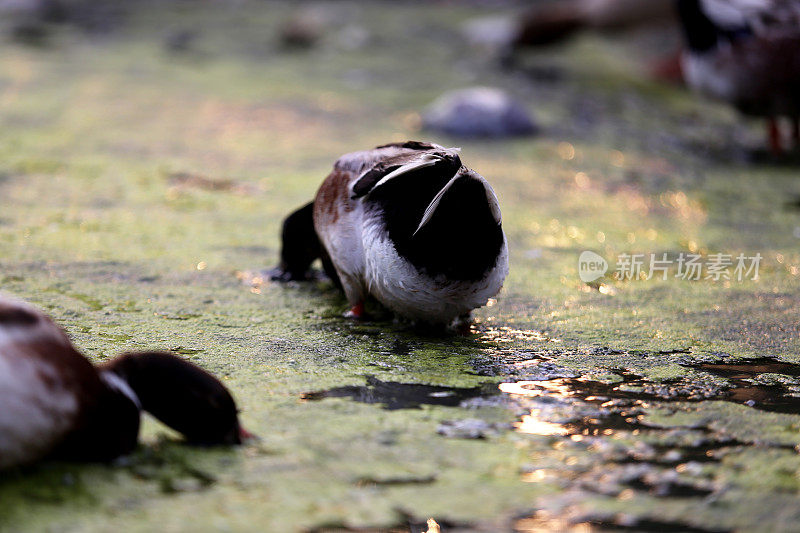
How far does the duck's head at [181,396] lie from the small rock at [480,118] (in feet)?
13.5

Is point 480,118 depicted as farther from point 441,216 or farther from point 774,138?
point 441,216

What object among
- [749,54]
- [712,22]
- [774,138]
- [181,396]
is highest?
[712,22]

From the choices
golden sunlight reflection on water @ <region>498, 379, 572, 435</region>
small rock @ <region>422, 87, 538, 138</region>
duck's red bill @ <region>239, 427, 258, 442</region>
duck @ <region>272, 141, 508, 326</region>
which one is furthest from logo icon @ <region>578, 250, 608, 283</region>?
small rock @ <region>422, 87, 538, 138</region>

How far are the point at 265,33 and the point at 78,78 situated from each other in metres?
2.70

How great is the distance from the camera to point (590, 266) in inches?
139

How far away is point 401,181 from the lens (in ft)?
8.25

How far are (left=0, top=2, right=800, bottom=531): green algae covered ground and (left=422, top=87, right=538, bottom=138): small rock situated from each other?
17 centimetres

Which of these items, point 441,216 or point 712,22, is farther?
point 712,22

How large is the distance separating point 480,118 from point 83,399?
14.2 feet

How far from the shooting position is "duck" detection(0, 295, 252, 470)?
1610 millimetres

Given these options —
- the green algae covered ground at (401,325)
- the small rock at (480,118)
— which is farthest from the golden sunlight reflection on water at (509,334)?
the small rock at (480,118)

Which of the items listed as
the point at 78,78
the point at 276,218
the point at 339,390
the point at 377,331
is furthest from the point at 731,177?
the point at 78,78

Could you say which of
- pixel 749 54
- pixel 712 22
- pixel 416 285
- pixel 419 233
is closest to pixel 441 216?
pixel 419 233

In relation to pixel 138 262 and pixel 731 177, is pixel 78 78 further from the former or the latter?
pixel 731 177
